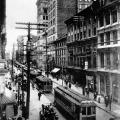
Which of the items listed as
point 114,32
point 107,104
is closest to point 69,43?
point 114,32

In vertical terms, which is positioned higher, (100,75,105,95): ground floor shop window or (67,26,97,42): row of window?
(67,26,97,42): row of window

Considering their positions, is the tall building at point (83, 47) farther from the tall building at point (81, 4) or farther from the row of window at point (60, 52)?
the tall building at point (81, 4)

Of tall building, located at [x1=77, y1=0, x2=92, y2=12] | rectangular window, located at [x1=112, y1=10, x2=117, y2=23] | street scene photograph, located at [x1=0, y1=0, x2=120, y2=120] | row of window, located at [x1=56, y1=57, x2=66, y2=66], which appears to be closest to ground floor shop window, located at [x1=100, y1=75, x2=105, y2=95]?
street scene photograph, located at [x1=0, y1=0, x2=120, y2=120]

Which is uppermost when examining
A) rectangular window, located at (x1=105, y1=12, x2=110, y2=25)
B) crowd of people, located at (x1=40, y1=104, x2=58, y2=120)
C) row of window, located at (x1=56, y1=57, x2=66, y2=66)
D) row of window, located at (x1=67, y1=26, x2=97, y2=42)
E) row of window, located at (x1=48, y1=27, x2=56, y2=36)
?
row of window, located at (x1=48, y1=27, x2=56, y2=36)

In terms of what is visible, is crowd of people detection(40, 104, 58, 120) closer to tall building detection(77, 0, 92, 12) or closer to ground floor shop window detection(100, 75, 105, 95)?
ground floor shop window detection(100, 75, 105, 95)

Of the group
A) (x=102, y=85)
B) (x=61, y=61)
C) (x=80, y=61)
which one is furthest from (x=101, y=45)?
(x=61, y=61)

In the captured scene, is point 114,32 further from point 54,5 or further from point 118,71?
point 54,5

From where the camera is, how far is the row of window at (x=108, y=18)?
A: 31.0 m

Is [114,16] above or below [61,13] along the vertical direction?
below

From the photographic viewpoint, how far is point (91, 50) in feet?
131

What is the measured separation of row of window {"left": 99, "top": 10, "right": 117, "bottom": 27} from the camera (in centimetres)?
3105

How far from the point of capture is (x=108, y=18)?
3281cm

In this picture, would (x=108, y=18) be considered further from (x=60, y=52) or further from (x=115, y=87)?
(x=60, y=52)

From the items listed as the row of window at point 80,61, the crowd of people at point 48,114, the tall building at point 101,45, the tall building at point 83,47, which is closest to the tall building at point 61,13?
the tall building at point 83,47
